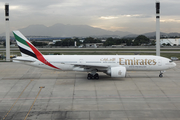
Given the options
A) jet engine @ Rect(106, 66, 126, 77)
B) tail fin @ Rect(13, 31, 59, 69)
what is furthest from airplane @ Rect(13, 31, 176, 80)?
jet engine @ Rect(106, 66, 126, 77)

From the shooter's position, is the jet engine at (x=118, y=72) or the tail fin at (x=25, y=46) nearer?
the jet engine at (x=118, y=72)

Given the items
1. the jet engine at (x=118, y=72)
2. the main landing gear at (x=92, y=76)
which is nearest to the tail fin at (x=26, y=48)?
the main landing gear at (x=92, y=76)

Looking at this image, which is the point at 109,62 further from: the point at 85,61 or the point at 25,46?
the point at 25,46

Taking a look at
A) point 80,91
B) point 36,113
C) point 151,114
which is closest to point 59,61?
point 80,91

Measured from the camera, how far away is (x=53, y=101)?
17859 millimetres

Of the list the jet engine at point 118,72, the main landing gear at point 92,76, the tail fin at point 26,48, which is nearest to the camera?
the jet engine at point 118,72

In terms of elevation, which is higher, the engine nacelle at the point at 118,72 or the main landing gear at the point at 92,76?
the engine nacelle at the point at 118,72

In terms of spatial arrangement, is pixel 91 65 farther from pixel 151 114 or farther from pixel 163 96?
pixel 151 114

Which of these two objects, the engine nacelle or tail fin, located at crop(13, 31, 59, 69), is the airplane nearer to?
tail fin, located at crop(13, 31, 59, 69)

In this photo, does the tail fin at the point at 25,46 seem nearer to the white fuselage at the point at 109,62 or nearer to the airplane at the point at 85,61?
the airplane at the point at 85,61

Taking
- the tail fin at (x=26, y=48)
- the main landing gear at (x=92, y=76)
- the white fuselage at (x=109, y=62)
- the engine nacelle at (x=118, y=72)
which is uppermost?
the tail fin at (x=26, y=48)

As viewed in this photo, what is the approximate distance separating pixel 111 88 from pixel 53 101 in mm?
7020

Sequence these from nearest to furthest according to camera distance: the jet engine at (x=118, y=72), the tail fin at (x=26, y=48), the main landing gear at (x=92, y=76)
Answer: the jet engine at (x=118, y=72) < the main landing gear at (x=92, y=76) < the tail fin at (x=26, y=48)

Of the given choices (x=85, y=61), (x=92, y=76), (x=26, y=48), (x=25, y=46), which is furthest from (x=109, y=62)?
(x=25, y=46)
